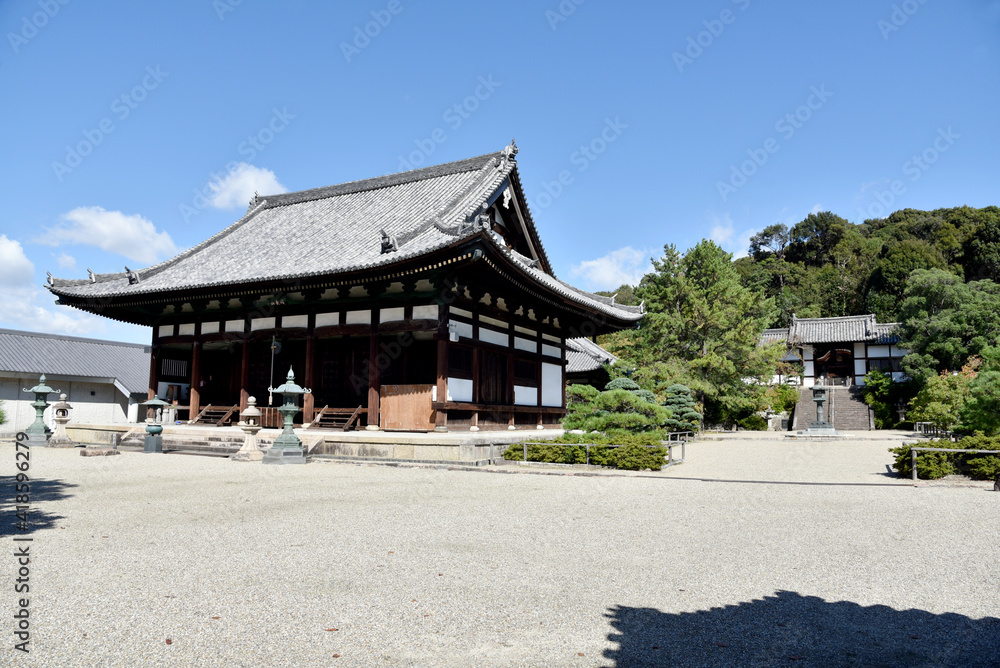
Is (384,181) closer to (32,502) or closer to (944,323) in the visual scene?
(32,502)

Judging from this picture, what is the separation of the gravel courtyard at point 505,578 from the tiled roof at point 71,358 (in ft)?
75.7

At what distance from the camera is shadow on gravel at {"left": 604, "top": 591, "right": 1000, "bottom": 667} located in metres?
3.59

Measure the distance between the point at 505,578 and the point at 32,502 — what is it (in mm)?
7048

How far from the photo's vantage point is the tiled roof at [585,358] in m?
35.3

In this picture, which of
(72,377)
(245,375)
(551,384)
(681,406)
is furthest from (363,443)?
(72,377)

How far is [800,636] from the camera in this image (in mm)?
3938

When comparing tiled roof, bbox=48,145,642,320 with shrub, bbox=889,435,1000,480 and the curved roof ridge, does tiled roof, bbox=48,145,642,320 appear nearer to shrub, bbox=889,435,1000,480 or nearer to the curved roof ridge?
the curved roof ridge

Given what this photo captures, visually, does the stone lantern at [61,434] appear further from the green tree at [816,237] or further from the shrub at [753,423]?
the green tree at [816,237]

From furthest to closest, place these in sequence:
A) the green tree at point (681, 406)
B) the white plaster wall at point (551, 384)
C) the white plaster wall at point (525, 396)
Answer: the green tree at point (681, 406) → the white plaster wall at point (551, 384) → the white plaster wall at point (525, 396)

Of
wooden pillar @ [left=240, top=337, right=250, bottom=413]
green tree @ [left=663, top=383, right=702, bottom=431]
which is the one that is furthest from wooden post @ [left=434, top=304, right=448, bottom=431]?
green tree @ [left=663, top=383, right=702, bottom=431]

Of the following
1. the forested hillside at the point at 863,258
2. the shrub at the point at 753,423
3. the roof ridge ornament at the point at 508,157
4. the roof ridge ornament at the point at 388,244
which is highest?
the forested hillside at the point at 863,258

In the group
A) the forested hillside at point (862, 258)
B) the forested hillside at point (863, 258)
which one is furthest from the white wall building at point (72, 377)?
the forested hillside at point (863, 258)

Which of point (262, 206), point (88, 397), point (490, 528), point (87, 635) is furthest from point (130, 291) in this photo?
point (87, 635)

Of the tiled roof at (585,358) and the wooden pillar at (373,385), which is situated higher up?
the tiled roof at (585,358)
